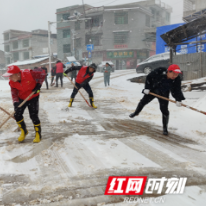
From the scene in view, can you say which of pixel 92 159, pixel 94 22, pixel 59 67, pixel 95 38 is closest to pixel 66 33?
pixel 94 22

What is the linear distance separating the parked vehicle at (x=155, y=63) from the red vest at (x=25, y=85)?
1454cm

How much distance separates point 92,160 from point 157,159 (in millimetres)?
1017

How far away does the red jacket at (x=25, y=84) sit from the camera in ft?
12.6

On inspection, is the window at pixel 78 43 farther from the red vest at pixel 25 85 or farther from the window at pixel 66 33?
the red vest at pixel 25 85

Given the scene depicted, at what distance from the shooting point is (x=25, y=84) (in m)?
3.86

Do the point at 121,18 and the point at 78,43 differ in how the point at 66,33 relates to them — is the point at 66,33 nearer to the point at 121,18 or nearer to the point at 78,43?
the point at 78,43

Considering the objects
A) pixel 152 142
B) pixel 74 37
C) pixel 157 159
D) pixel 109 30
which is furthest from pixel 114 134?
pixel 74 37

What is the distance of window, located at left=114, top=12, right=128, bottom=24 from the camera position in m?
37.1

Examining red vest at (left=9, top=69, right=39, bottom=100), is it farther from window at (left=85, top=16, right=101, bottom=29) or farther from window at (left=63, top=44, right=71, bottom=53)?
window at (left=63, top=44, right=71, bottom=53)

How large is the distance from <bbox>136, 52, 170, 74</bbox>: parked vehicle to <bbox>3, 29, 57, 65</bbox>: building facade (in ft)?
101

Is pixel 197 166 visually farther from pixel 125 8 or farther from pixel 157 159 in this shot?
pixel 125 8

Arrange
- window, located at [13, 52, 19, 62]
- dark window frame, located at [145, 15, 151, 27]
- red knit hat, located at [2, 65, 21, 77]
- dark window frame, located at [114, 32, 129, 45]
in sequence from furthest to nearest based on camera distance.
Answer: window, located at [13, 52, 19, 62], dark window frame, located at [145, 15, 151, 27], dark window frame, located at [114, 32, 129, 45], red knit hat, located at [2, 65, 21, 77]

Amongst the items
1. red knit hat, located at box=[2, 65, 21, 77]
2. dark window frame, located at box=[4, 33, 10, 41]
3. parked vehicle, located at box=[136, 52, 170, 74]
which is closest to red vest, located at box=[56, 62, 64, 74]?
parked vehicle, located at box=[136, 52, 170, 74]

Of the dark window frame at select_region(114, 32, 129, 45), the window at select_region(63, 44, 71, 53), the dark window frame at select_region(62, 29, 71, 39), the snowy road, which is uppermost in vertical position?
the dark window frame at select_region(62, 29, 71, 39)
